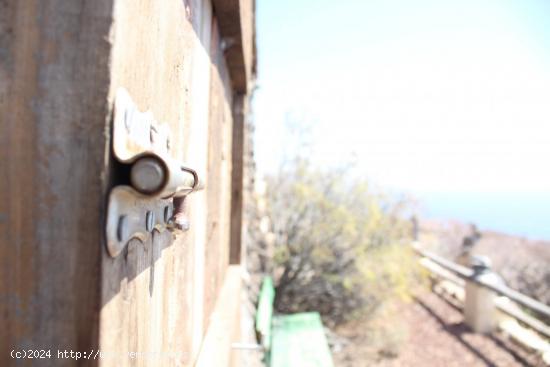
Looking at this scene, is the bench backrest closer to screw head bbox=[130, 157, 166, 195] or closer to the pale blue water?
screw head bbox=[130, 157, 166, 195]

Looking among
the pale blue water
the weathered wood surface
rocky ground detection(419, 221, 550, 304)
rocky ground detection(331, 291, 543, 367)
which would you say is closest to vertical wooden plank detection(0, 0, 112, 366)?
the weathered wood surface

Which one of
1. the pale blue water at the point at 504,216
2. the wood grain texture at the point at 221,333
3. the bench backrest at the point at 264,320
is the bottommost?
the pale blue water at the point at 504,216

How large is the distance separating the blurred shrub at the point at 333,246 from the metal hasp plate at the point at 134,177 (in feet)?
21.7

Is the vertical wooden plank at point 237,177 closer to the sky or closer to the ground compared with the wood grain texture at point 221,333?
closer to the sky

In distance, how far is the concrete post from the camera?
6.66 m

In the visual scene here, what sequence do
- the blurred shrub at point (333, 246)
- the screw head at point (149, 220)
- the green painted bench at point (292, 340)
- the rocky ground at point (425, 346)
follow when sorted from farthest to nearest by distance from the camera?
the blurred shrub at point (333, 246) → the rocky ground at point (425, 346) → the green painted bench at point (292, 340) → the screw head at point (149, 220)

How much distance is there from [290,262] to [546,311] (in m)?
4.10

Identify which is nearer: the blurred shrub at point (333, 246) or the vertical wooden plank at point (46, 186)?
the vertical wooden plank at point (46, 186)

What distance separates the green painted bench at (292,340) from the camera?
3.19 m

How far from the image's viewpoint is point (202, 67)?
1025 millimetres

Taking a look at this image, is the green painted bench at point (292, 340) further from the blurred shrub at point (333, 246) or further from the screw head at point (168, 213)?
the blurred shrub at point (333, 246)

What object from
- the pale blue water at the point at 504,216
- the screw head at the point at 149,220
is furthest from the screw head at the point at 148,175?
the pale blue water at the point at 504,216

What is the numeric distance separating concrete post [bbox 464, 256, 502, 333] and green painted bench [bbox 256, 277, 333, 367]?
13.0 ft

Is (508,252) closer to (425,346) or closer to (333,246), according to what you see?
(425,346)
